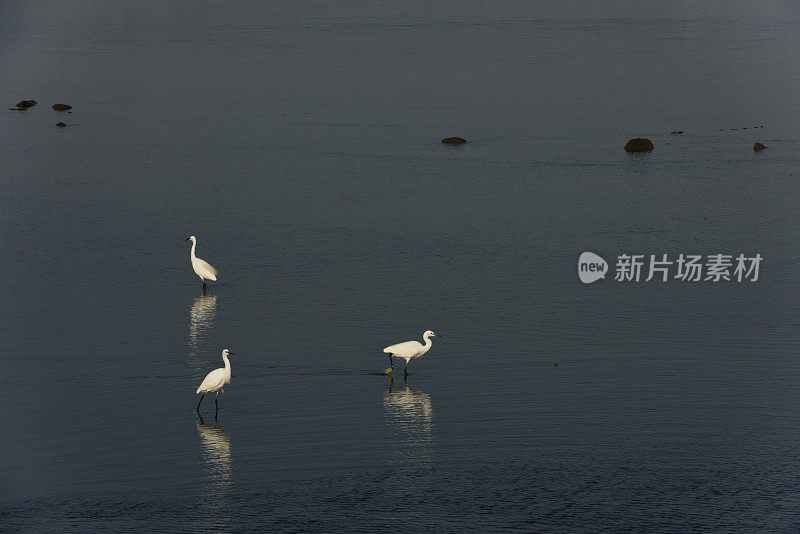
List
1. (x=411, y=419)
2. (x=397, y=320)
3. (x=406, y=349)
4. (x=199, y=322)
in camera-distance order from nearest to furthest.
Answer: (x=411, y=419) < (x=406, y=349) < (x=397, y=320) < (x=199, y=322)

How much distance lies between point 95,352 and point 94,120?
80173mm

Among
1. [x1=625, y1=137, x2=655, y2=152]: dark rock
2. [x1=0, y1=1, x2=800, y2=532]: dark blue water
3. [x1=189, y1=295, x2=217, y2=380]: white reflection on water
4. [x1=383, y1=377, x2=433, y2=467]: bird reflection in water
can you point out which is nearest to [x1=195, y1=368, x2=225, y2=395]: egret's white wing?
[x1=0, y1=1, x2=800, y2=532]: dark blue water

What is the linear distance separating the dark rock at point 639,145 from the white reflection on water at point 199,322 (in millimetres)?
55363

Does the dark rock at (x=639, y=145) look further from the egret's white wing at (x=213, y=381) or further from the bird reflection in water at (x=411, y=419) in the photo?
the egret's white wing at (x=213, y=381)

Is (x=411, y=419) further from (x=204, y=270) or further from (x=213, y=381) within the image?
(x=204, y=270)

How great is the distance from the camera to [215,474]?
3506 cm

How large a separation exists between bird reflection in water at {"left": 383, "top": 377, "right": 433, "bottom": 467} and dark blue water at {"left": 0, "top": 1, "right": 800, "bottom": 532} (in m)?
0.13

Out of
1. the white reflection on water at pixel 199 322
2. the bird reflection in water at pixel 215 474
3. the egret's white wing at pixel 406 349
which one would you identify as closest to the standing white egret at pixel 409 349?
the egret's white wing at pixel 406 349

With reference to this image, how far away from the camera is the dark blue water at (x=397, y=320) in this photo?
33.8m

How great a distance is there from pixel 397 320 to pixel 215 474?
19171 millimetres

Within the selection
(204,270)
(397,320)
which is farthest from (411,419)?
(204,270)

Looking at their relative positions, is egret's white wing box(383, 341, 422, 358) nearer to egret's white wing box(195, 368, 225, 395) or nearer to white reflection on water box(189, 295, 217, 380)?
egret's white wing box(195, 368, 225, 395)

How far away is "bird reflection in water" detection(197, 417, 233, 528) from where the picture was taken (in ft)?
105

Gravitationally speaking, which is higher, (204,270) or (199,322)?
(204,270)
